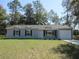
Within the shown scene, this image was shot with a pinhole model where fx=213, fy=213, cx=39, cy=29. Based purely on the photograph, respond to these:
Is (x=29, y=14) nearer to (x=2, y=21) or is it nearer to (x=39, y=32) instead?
(x=2, y=21)

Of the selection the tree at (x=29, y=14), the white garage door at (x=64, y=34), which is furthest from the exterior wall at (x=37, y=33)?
the tree at (x=29, y=14)

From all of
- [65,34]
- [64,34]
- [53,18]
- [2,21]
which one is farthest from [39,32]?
[53,18]

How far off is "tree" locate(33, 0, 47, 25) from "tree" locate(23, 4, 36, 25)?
4.14 ft

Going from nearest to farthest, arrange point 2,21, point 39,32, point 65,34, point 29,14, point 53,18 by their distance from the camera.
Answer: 1. point 65,34
2. point 39,32
3. point 2,21
4. point 29,14
5. point 53,18

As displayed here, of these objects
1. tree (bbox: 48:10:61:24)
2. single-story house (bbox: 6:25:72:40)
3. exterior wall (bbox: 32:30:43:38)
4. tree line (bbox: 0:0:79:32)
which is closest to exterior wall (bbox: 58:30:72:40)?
single-story house (bbox: 6:25:72:40)

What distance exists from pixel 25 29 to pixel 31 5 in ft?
76.6

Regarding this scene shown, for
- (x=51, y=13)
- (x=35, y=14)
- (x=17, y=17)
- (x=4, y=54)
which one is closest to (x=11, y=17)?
(x=17, y=17)

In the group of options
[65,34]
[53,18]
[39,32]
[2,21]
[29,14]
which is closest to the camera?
[65,34]

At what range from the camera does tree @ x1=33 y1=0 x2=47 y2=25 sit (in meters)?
66.3

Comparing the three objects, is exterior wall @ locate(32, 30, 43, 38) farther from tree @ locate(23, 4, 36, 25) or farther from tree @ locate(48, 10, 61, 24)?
tree @ locate(48, 10, 61, 24)

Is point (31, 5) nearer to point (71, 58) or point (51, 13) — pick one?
point (51, 13)

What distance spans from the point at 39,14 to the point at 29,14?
322 cm

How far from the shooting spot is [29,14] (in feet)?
222

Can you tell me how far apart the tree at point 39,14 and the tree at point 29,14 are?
1.26m
